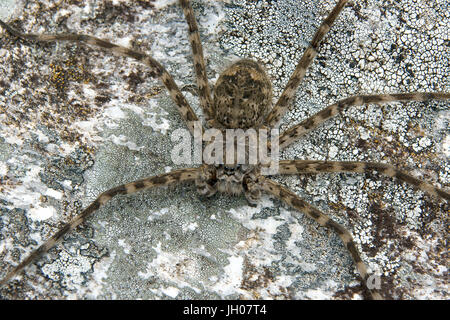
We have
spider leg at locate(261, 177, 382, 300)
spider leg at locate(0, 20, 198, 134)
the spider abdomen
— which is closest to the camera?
spider leg at locate(261, 177, 382, 300)

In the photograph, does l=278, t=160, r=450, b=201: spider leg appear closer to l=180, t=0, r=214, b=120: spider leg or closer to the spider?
the spider

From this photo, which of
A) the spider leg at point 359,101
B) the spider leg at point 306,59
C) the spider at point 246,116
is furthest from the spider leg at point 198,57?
the spider leg at point 359,101

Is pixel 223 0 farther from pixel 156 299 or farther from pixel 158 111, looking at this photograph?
pixel 156 299

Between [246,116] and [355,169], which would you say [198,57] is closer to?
[246,116]

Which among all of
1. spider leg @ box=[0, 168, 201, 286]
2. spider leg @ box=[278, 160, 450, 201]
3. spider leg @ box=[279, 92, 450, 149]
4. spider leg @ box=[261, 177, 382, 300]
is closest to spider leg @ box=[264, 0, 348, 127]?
Result: spider leg @ box=[279, 92, 450, 149]

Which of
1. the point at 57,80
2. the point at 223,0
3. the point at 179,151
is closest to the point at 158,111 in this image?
the point at 179,151

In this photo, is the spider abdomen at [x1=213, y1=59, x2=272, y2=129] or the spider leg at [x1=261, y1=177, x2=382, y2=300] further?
the spider abdomen at [x1=213, y1=59, x2=272, y2=129]

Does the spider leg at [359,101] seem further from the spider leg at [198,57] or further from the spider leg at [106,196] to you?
the spider leg at [106,196]
